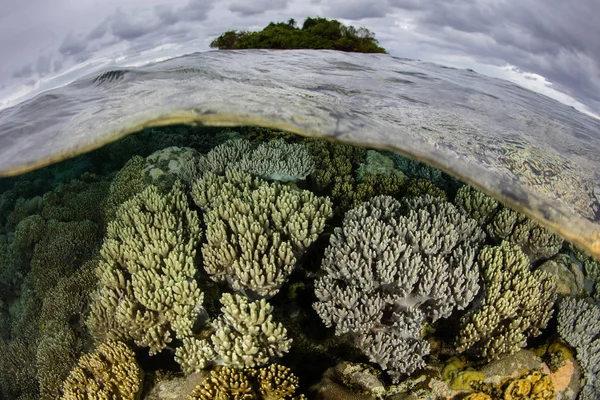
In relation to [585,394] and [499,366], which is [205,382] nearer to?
[499,366]

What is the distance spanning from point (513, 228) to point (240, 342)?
5452 millimetres

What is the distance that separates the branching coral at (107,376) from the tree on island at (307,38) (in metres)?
11.7

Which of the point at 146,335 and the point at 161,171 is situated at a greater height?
the point at 161,171

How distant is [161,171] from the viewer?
292 inches

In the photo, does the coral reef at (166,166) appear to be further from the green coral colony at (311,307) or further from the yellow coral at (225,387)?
the yellow coral at (225,387)

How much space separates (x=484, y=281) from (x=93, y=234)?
806 cm

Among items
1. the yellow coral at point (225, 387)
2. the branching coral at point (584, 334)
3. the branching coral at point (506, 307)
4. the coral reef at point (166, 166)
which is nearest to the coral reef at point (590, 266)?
the branching coral at point (584, 334)

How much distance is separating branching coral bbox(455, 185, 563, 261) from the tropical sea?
34mm

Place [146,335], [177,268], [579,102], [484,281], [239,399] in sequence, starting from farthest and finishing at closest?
[579,102], [484,281], [177,268], [146,335], [239,399]

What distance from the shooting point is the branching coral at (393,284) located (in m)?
4.26

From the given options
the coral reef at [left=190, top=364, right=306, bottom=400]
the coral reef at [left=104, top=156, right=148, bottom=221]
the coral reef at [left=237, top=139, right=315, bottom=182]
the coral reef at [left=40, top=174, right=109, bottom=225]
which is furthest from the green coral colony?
the coral reef at [left=40, top=174, right=109, bottom=225]

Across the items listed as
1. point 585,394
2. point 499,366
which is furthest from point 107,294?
point 585,394

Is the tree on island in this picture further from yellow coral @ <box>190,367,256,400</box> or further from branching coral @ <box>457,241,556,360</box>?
yellow coral @ <box>190,367,256,400</box>

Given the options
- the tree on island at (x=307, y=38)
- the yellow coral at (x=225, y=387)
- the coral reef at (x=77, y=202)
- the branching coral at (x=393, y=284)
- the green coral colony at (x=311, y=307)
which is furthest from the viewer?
the tree on island at (x=307, y=38)
